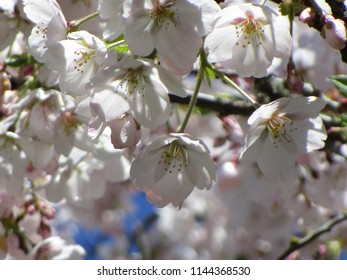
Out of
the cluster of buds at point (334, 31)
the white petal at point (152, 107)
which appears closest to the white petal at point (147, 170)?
the white petal at point (152, 107)

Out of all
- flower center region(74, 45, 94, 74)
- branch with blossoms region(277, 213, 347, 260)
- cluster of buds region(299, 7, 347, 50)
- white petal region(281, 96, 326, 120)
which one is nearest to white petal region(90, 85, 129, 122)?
flower center region(74, 45, 94, 74)

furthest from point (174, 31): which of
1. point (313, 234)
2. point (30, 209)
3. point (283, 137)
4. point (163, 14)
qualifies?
point (313, 234)

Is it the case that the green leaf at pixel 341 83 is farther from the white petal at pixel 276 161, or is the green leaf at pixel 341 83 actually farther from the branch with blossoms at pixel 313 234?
the branch with blossoms at pixel 313 234

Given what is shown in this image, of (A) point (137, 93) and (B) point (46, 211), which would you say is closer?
(A) point (137, 93)

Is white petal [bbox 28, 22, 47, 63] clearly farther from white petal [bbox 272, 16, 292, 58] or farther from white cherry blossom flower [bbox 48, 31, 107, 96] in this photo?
white petal [bbox 272, 16, 292, 58]

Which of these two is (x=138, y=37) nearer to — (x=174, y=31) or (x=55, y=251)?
(x=174, y=31)
